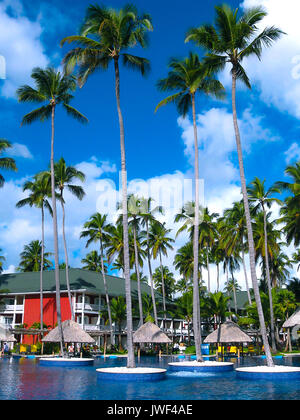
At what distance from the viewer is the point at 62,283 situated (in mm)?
47250

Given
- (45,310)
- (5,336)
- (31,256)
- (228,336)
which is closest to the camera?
(228,336)

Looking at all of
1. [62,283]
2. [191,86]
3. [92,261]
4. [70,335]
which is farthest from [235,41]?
[92,261]

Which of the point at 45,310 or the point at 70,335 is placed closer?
the point at 70,335

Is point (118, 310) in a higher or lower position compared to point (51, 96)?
lower

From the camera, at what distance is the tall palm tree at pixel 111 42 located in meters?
21.1

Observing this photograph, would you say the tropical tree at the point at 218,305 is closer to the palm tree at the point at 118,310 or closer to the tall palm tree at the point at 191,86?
the palm tree at the point at 118,310

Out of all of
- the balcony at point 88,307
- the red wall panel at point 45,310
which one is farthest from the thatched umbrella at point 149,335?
the red wall panel at point 45,310

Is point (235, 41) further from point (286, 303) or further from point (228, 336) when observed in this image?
point (286, 303)

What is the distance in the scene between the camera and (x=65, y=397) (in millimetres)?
12930

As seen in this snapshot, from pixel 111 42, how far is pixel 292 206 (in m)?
21.1

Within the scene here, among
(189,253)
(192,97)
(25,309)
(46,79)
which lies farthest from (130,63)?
(189,253)
